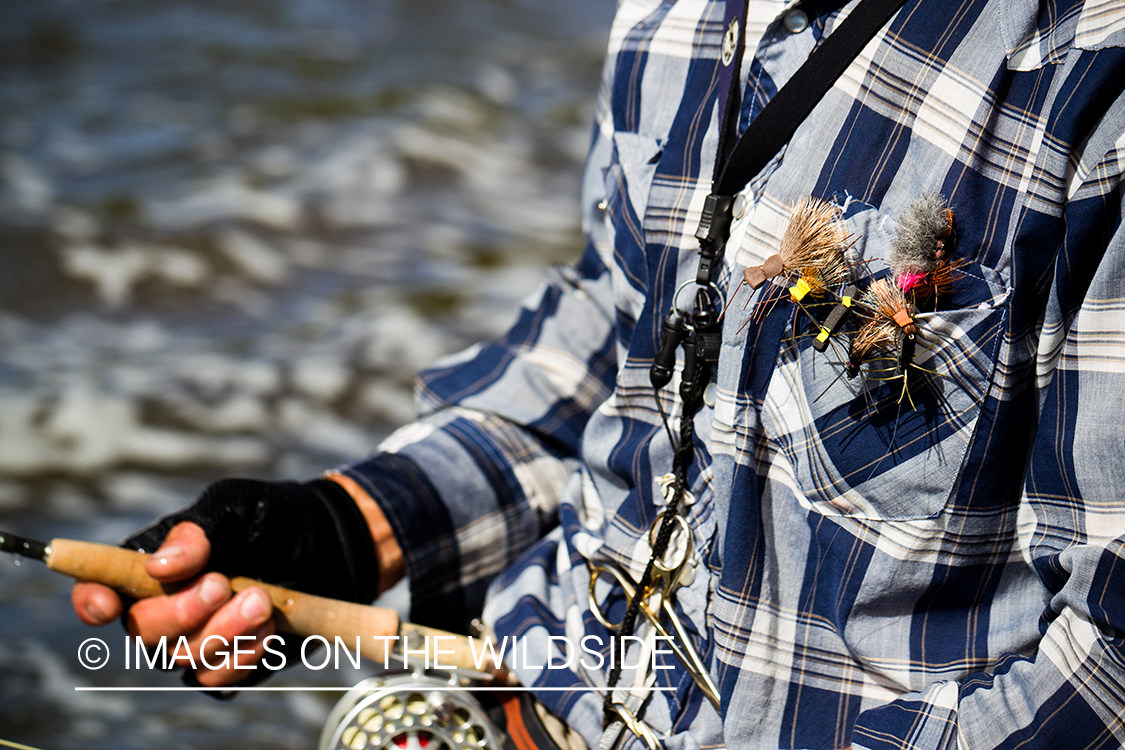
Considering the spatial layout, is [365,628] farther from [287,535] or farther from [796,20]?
[796,20]

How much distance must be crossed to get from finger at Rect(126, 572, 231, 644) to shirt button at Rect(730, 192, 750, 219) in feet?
2.37

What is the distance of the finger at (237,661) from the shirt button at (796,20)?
0.89m

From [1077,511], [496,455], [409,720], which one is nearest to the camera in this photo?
[1077,511]

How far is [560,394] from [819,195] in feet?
1.67

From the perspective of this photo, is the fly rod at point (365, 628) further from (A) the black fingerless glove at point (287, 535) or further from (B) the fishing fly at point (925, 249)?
(B) the fishing fly at point (925, 249)

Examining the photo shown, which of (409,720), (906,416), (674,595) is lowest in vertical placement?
(409,720)

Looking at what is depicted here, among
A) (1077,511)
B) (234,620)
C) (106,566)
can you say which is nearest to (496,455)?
(234,620)

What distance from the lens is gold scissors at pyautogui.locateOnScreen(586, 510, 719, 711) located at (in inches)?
35.1

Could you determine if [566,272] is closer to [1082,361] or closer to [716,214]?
[716,214]

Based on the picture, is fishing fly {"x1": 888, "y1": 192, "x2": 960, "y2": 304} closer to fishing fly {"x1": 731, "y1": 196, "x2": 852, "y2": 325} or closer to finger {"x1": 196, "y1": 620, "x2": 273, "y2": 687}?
fishing fly {"x1": 731, "y1": 196, "x2": 852, "y2": 325}

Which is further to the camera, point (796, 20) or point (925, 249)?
point (796, 20)

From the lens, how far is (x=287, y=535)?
3.61ft

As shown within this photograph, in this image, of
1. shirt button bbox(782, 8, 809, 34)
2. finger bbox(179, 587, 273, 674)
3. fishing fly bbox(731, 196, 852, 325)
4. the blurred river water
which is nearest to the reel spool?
finger bbox(179, 587, 273, 674)

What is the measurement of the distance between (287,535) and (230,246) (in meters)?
2.83
